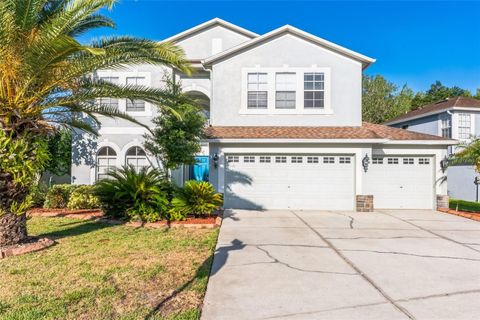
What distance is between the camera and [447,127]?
64.6ft

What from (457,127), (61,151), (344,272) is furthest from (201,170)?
(457,127)

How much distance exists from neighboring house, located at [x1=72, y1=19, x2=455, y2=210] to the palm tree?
5.21 metres

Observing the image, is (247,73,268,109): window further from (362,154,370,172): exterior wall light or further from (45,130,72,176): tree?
(45,130,72,176): tree

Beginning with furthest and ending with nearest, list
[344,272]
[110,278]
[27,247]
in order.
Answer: [27,247], [344,272], [110,278]

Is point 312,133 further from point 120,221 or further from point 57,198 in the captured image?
point 57,198

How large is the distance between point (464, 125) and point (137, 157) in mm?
19934

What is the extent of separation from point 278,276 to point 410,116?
22442 mm

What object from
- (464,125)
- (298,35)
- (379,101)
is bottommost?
(464,125)

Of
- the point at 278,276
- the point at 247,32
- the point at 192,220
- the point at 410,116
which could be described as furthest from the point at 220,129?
the point at 410,116

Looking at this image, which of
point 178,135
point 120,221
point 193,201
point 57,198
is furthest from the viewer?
point 57,198

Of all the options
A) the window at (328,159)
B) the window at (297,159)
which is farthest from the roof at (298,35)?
the window at (297,159)

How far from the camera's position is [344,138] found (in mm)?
11797

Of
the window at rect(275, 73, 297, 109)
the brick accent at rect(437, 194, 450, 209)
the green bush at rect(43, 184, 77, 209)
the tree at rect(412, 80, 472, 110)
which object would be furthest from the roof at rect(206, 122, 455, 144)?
the tree at rect(412, 80, 472, 110)

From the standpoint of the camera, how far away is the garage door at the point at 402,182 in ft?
41.3
